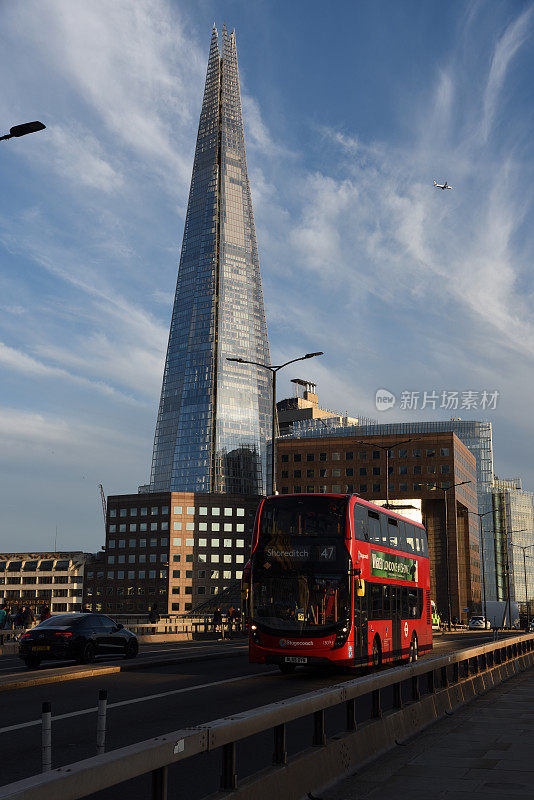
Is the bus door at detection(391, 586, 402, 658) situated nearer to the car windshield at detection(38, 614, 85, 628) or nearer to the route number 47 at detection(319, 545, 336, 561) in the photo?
the route number 47 at detection(319, 545, 336, 561)

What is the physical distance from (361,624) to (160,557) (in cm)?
17263

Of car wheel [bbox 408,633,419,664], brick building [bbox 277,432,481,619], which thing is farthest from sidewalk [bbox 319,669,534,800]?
brick building [bbox 277,432,481,619]

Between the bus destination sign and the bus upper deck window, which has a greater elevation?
the bus upper deck window

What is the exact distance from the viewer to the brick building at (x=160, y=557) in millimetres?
191500

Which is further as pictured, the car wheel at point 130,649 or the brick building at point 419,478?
the brick building at point 419,478

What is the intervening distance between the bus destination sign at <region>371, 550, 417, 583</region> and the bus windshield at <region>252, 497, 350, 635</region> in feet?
6.72

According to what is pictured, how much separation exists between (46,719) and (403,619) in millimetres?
22684

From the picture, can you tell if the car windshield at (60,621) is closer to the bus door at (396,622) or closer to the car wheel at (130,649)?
the car wheel at (130,649)

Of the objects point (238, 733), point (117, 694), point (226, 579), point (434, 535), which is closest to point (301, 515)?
point (117, 694)

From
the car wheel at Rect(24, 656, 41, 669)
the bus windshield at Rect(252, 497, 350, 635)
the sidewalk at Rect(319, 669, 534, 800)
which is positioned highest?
the bus windshield at Rect(252, 497, 350, 635)

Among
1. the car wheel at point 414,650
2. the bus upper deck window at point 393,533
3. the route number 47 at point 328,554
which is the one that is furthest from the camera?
the car wheel at point 414,650

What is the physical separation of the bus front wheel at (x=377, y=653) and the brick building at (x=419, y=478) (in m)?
120

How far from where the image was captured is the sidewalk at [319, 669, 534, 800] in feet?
27.8

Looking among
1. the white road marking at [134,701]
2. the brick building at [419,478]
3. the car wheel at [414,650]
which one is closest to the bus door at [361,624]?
the white road marking at [134,701]
